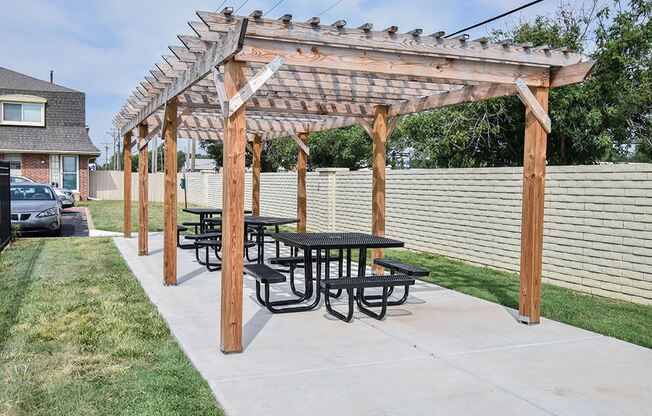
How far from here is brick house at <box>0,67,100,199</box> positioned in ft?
92.3

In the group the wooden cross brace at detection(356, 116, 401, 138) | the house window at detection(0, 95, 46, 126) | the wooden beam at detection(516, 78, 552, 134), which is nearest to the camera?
the wooden beam at detection(516, 78, 552, 134)

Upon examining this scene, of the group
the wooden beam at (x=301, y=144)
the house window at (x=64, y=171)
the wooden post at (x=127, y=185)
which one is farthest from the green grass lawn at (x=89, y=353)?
the house window at (x=64, y=171)

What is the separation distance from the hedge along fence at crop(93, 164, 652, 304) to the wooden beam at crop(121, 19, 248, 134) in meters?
5.38

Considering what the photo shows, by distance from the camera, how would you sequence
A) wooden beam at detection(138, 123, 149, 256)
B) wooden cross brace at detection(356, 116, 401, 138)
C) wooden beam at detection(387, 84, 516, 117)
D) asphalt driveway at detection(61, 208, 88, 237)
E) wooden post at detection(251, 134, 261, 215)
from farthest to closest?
asphalt driveway at detection(61, 208, 88, 237) < wooden post at detection(251, 134, 261, 215) < wooden beam at detection(138, 123, 149, 256) < wooden cross brace at detection(356, 116, 401, 138) < wooden beam at detection(387, 84, 516, 117)

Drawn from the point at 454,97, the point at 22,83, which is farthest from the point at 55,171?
the point at 454,97

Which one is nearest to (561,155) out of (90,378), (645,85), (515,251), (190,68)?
(645,85)

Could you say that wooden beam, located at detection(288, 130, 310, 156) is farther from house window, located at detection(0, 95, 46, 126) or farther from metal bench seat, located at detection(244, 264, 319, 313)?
house window, located at detection(0, 95, 46, 126)

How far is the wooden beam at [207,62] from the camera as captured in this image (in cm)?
456

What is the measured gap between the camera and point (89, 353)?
15.6 feet

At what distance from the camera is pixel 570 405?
12.6ft

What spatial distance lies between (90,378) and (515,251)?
7087 mm

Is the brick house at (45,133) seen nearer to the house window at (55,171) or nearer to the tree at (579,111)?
the house window at (55,171)

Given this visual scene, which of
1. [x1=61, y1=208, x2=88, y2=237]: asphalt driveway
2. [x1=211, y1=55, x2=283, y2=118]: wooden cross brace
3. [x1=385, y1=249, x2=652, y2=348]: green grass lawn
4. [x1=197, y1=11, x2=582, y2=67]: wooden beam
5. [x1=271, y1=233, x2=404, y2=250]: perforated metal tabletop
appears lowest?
[x1=385, y1=249, x2=652, y2=348]: green grass lawn

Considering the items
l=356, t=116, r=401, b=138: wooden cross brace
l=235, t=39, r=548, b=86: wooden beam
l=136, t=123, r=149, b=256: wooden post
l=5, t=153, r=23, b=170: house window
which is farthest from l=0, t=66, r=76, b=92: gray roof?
l=235, t=39, r=548, b=86: wooden beam
